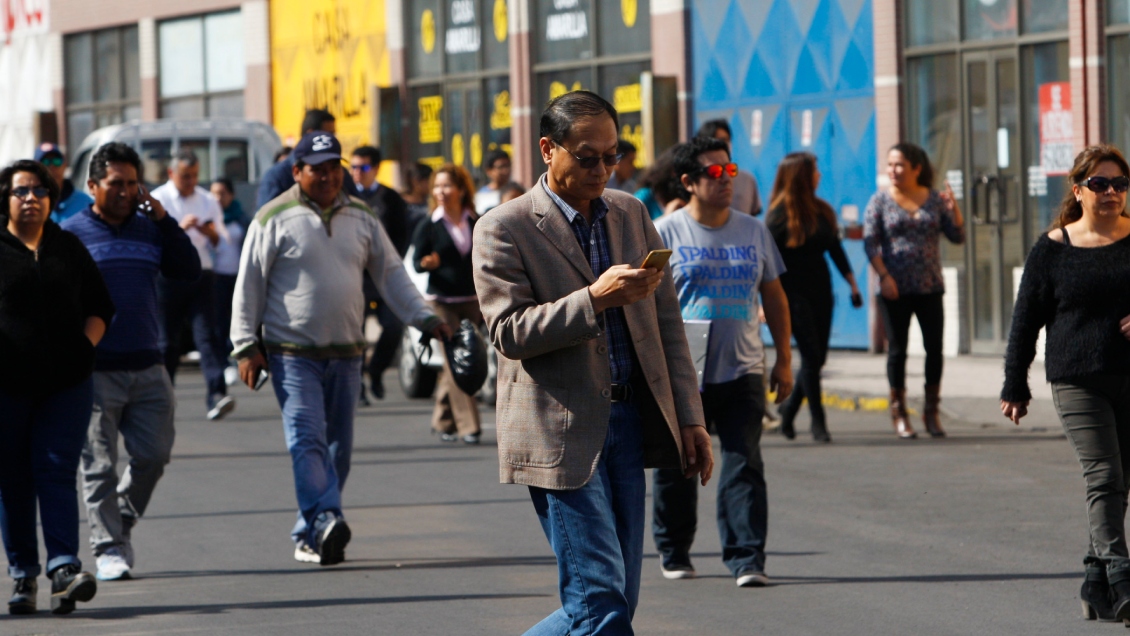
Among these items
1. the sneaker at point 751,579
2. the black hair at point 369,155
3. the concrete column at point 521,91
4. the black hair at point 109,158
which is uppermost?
the concrete column at point 521,91

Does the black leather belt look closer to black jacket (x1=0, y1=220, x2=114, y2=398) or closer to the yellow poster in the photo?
black jacket (x1=0, y1=220, x2=114, y2=398)

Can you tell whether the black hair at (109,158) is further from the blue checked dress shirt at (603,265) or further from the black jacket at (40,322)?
the blue checked dress shirt at (603,265)

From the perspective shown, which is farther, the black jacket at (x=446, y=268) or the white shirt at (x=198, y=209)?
the white shirt at (x=198, y=209)

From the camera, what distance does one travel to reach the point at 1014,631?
22.4 feet

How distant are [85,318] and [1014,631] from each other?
152 inches

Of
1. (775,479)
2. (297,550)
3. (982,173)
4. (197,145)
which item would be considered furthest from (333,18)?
(297,550)

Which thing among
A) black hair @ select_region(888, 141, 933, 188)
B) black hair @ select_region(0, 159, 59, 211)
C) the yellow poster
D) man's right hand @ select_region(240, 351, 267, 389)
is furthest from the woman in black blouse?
the yellow poster

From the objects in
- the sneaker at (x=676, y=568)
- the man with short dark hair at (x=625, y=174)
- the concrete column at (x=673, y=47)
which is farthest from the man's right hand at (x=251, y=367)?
the concrete column at (x=673, y=47)

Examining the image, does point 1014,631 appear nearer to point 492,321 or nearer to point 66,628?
point 492,321

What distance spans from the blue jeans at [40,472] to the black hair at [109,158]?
3.75 feet

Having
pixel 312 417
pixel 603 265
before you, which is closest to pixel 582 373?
pixel 603 265

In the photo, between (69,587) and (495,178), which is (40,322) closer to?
(69,587)

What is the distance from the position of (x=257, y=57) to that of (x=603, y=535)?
1013 inches

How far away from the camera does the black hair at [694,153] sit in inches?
314
